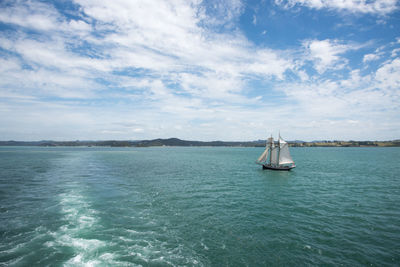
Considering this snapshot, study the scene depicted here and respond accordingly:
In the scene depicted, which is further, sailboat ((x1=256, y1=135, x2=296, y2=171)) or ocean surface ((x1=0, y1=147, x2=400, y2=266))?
sailboat ((x1=256, y1=135, x2=296, y2=171))

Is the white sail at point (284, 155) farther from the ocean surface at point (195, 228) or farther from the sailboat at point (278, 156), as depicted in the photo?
the ocean surface at point (195, 228)

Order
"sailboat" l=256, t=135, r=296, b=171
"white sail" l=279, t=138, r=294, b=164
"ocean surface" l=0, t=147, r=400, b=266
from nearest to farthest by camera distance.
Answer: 1. "ocean surface" l=0, t=147, r=400, b=266
2. "sailboat" l=256, t=135, r=296, b=171
3. "white sail" l=279, t=138, r=294, b=164

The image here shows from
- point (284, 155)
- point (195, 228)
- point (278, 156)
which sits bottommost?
point (195, 228)

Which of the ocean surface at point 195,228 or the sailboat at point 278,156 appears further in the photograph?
the sailboat at point 278,156

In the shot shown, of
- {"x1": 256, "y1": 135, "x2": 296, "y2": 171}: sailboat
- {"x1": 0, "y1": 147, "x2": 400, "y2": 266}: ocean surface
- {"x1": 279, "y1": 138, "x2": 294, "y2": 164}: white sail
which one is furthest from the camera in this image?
{"x1": 279, "y1": 138, "x2": 294, "y2": 164}: white sail

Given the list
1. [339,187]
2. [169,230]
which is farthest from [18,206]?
[339,187]

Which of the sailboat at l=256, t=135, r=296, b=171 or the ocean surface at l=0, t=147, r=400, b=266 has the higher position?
the sailboat at l=256, t=135, r=296, b=171

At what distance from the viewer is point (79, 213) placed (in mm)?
26391

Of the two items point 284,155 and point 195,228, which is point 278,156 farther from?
point 195,228

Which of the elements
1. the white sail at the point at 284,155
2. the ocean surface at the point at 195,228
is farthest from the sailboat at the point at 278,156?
the ocean surface at the point at 195,228

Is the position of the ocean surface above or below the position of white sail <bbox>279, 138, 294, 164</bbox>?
below

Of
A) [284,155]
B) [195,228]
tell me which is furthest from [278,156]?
[195,228]

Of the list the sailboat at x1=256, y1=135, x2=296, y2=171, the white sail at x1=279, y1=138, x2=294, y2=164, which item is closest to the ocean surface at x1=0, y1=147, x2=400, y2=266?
the sailboat at x1=256, y1=135, x2=296, y2=171

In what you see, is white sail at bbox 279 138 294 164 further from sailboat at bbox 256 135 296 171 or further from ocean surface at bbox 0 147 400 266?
ocean surface at bbox 0 147 400 266
